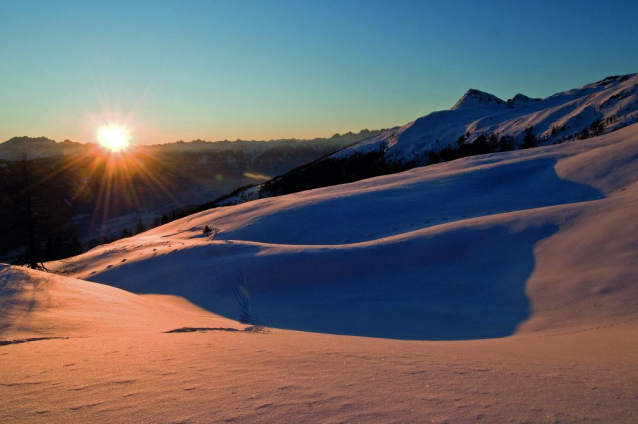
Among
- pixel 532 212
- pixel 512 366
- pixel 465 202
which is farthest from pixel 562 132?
pixel 512 366

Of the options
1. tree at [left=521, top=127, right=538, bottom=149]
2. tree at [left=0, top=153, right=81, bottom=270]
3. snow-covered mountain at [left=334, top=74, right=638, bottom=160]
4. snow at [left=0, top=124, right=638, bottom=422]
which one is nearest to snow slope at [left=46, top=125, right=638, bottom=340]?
snow at [left=0, top=124, right=638, bottom=422]

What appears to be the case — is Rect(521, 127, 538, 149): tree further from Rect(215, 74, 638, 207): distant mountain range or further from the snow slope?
the snow slope

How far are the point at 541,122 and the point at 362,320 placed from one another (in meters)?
147

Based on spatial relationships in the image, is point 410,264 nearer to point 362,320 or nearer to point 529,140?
point 362,320

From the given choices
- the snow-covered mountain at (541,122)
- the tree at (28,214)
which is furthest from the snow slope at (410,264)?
the snow-covered mountain at (541,122)

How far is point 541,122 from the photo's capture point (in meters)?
130

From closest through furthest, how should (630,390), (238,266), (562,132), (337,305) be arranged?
(630,390) < (337,305) < (238,266) < (562,132)

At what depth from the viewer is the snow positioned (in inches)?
135

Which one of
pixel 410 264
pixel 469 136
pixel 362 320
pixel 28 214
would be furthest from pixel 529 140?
pixel 28 214

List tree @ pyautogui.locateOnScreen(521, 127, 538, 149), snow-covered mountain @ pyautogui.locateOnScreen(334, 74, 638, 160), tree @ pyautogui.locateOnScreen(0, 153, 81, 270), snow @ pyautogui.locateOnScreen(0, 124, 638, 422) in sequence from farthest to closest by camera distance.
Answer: snow-covered mountain @ pyautogui.locateOnScreen(334, 74, 638, 160) → tree @ pyautogui.locateOnScreen(521, 127, 538, 149) → tree @ pyautogui.locateOnScreen(0, 153, 81, 270) → snow @ pyautogui.locateOnScreen(0, 124, 638, 422)

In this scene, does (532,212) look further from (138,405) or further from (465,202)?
(138,405)

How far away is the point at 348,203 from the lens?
27781mm

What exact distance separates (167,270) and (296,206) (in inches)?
520

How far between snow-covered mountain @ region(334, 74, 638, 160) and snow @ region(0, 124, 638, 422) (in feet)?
361
